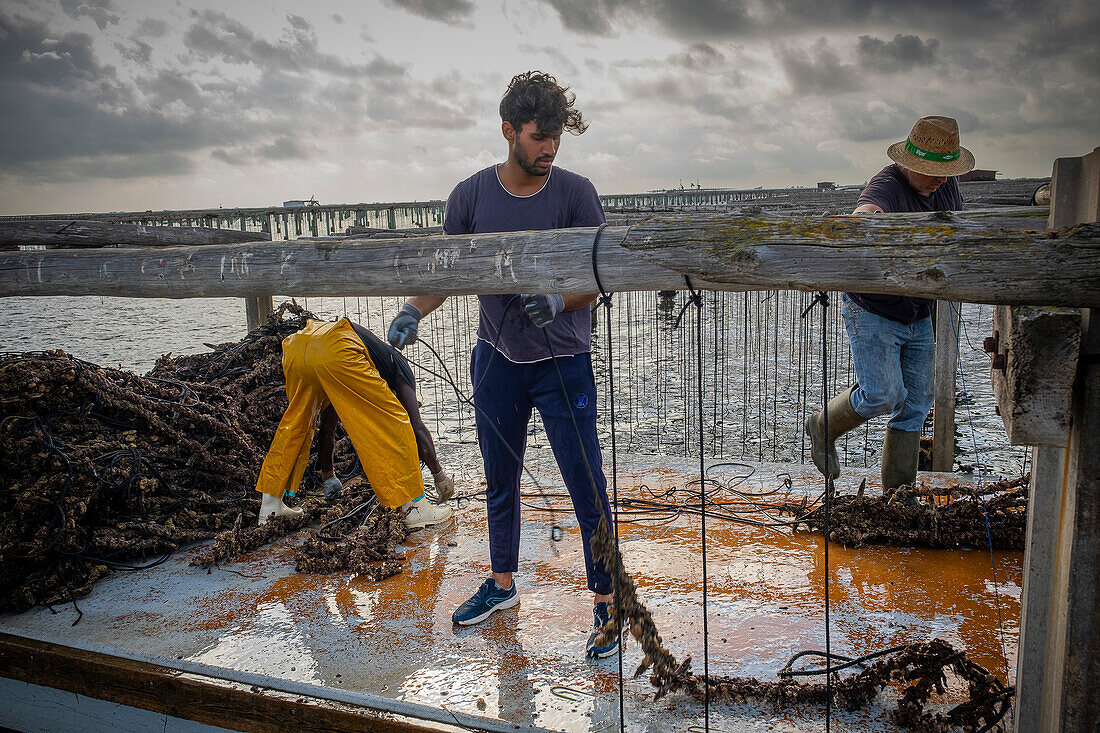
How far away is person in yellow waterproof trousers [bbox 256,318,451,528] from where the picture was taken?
3.41 m

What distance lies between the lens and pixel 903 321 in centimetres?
328

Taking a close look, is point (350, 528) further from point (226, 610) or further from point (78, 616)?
point (78, 616)

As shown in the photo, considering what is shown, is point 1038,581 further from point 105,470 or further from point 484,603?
point 105,470

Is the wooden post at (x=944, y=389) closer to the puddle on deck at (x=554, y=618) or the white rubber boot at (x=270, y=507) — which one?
the puddle on deck at (x=554, y=618)

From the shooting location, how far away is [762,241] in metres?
1.72

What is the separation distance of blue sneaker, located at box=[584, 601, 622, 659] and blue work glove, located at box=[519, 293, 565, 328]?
3.26ft

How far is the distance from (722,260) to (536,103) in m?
0.95

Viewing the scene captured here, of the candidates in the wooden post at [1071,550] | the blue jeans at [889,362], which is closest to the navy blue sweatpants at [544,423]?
the wooden post at [1071,550]

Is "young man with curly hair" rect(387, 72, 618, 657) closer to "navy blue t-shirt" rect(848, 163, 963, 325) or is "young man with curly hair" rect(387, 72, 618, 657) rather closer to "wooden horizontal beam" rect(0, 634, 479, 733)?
"wooden horizontal beam" rect(0, 634, 479, 733)

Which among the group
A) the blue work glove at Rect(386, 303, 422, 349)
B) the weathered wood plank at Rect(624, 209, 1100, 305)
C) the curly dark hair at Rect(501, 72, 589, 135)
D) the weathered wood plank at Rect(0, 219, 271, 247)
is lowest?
the blue work glove at Rect(386, 303, 422, 349)

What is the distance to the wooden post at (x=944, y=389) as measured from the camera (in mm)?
4289

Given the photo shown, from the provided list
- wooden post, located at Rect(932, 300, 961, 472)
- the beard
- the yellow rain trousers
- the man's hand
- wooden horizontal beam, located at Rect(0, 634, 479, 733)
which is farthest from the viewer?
wooden post, located at Rect(932, 300, 961, 472)

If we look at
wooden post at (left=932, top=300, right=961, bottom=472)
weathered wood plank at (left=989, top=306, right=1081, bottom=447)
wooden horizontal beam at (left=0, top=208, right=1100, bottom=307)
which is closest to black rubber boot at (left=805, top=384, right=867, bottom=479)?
wooden post at (left=932, top=300, right=961, bottom=472)

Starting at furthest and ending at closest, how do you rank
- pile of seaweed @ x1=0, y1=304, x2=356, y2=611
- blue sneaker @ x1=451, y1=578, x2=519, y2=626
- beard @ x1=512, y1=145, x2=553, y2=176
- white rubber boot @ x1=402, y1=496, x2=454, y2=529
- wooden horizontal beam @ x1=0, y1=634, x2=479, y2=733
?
white rubber boot @ x1=402, y1=496, x2=454, y2=529 < pile of seaweed @ x1=0, y1=304, x2=356, y2=611 < blue sneaker @ x1=451, y1=578, x2=519, y2=626 < beard @ x1=512, y1=145, x2=553, y2=176 < wooden horizontal beam @ x1=0, y1=634, x2=479, y2=733
